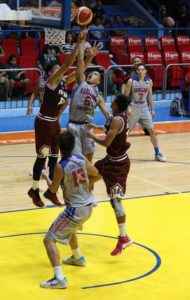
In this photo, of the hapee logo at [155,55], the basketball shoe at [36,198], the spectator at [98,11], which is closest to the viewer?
the basketball shoe at [36,198]

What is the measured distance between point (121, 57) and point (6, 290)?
14167mm

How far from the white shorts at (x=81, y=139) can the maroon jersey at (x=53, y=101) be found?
1.09ft

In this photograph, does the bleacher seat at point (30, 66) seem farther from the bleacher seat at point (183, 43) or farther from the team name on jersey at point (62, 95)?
the team name on jersey at point (62, 95)

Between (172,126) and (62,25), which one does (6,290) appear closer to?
(62,25)

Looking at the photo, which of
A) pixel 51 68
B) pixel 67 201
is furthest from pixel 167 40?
pixel 67 201

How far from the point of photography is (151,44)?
22281 millimetres

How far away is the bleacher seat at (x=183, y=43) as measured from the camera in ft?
74.9

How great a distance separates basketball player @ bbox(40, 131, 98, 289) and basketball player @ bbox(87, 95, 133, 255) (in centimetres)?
97

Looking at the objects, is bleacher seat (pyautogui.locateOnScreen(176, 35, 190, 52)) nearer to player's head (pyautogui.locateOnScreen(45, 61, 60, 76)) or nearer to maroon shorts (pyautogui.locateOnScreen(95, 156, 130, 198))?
player's head (pyautogui.locateOnScreen(45, 61, 60, 76))

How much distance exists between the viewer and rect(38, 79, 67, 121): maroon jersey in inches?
442

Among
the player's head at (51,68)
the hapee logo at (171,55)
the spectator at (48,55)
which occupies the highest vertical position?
the player's head at (51,68)

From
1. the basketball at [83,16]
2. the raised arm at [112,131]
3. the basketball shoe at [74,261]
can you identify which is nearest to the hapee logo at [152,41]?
the basketball at [83,16]

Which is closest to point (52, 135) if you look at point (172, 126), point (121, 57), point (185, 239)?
point (185, 239)

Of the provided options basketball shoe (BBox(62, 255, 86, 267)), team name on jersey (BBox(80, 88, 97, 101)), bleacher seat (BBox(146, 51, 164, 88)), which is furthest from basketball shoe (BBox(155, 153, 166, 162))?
bleacher seat (BBox(146, 51, 164, 88))
